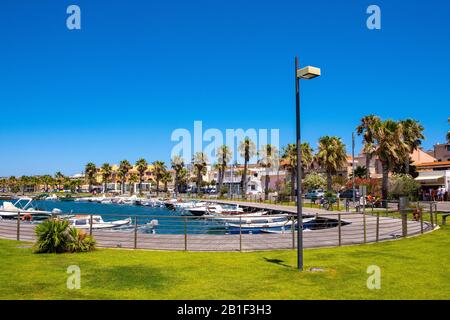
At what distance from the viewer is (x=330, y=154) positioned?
5678 cm

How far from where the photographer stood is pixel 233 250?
14289 mm

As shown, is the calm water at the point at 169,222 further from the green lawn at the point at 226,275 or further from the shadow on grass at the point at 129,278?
the shadow on grass at the point at 129,278

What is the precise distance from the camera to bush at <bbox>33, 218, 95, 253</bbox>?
1311cm

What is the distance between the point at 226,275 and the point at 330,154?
162ft

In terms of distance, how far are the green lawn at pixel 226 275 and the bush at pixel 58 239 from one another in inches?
23.0

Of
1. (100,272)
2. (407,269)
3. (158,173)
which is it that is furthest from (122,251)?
(158,173)

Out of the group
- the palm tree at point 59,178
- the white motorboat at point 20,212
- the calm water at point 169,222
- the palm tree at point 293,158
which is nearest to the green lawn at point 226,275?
the calm water at point 169,222

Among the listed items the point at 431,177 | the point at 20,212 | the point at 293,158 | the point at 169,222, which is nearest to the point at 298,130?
the point at 20,212

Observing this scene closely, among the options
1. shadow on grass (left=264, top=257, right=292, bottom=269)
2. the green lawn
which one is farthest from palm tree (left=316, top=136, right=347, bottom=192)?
shadow on grass (left=264, top=257, right=292, bottom=269)

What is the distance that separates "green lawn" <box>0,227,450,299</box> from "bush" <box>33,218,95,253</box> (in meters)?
0.58

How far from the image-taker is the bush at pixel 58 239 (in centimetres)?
1311

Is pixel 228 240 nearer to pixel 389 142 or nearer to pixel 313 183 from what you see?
pixel 389 142

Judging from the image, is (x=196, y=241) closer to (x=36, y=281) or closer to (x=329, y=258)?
(x=329, y=258)
